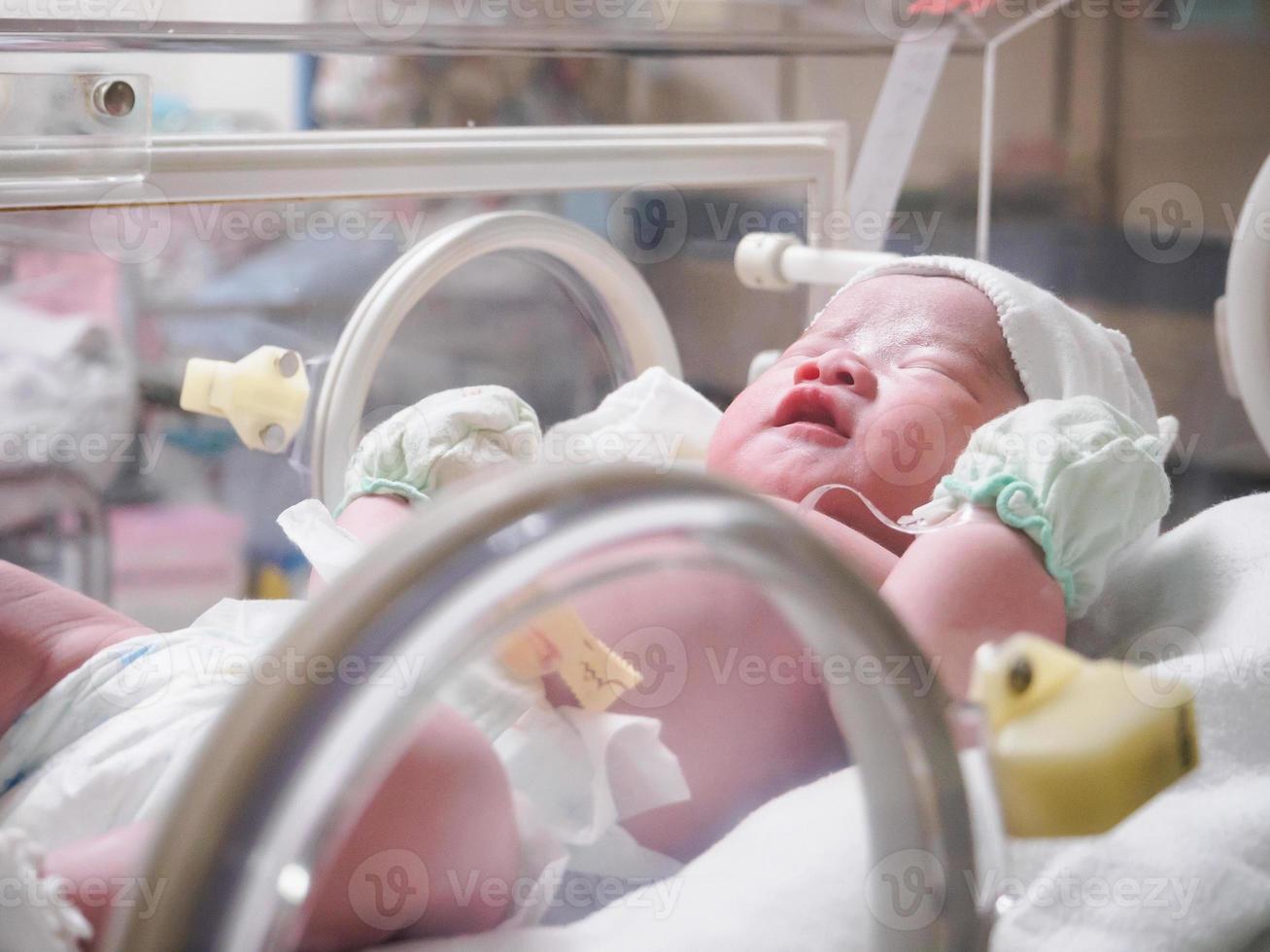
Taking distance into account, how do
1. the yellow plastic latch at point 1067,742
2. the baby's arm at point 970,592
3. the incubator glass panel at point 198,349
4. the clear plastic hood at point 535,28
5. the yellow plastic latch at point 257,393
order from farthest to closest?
1. the incubator glass panel at point 198,349
2. the yellow plastic latch at point 257,393
3. the clear plastic hood at point 535,28
4. the baby's arm at point 970,592
5. the yellow plastic latch at point 1067,742

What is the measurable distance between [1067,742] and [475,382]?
198 cm

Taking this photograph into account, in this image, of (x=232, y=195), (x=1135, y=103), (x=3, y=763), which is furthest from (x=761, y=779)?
(x=1135, y=103)

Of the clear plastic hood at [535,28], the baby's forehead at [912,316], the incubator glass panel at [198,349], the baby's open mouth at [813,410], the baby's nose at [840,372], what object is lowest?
the incubator glass panel at [198,349]

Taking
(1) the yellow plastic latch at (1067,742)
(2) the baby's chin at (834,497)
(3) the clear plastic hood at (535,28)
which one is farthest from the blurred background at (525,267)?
(1) the yellow plastic latch at (1067,742)

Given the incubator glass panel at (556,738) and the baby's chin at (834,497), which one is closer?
the incubator glass panel at (556,738)

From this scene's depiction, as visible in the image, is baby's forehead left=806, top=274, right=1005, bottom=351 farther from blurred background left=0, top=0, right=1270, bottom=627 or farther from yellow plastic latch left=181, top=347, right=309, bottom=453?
blurred background left=0, top=0, right=1270, bottom=627

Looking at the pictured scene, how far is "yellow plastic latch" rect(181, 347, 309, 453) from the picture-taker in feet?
3.32

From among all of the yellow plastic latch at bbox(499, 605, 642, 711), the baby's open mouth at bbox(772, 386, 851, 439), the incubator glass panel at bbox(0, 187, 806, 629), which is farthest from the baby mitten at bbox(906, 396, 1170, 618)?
the incubator glass panel at bbox(0, 187, 806, 629)

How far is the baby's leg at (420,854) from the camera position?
1.66ft

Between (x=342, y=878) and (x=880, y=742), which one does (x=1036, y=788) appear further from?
(x=342, y=878)

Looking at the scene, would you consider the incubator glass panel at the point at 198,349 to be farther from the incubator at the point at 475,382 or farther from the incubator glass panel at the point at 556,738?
the incubator glass panel at the point at 556,738

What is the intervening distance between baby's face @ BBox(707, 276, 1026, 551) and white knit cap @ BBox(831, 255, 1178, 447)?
0.01 m

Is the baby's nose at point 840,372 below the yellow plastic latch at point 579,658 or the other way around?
the other way around

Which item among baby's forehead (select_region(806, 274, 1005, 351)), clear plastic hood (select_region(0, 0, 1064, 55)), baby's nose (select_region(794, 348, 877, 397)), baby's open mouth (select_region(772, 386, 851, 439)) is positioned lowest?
baby's open mouth (select_region(772, 386, 851, 439))
